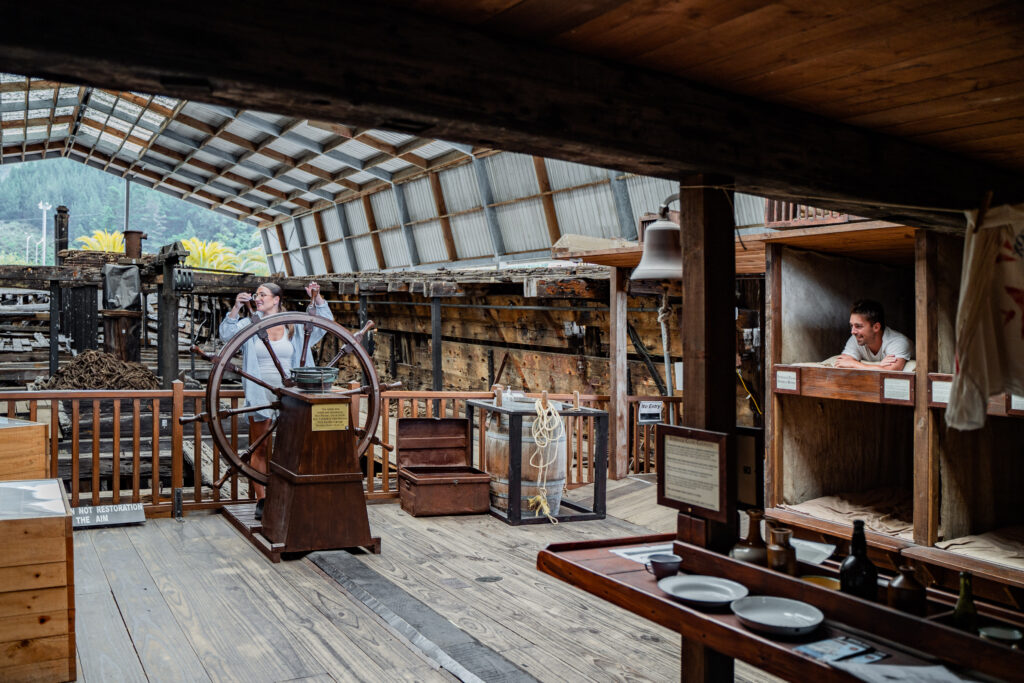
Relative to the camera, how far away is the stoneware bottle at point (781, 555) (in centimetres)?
283

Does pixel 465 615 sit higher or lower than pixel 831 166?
lower

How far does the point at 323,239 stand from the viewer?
81.0 feet

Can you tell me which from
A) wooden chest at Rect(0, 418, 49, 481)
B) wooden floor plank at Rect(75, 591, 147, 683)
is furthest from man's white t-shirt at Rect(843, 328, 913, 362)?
wooden chest at Rect(0, 418, 49, 481)

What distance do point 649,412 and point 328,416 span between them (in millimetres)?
3528

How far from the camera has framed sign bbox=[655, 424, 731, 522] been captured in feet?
9.37

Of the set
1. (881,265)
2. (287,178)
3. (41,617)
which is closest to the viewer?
(41,617)

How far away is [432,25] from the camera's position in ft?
6.79

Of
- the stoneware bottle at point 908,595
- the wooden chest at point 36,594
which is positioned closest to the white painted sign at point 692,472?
the stoneware bottle at point 908,595

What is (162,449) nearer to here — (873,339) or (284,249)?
(873,339)

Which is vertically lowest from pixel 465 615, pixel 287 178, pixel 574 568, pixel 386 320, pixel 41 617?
pixel 465 615

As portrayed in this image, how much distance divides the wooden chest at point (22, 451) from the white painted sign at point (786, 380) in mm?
4735

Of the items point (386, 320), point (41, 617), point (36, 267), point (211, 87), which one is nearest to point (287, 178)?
point (386, 320)

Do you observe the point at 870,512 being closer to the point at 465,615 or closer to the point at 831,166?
the point at 465,615

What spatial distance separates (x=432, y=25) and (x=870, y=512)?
4860mm
